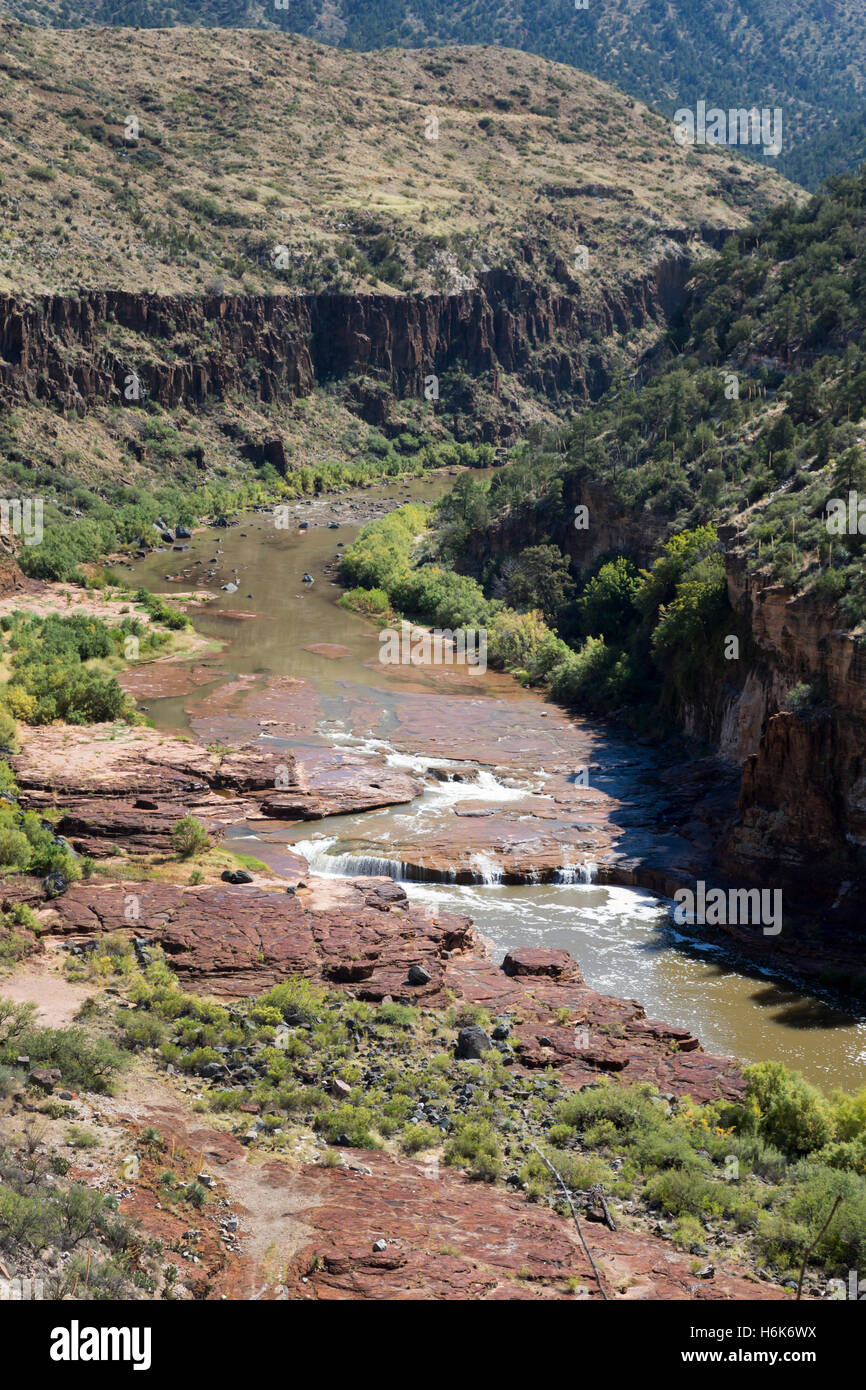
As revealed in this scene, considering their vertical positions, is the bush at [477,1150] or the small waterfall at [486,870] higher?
the small waterfall at [486,870]

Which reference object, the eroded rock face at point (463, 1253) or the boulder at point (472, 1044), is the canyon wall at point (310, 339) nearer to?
the boulder at point (472, 1044)

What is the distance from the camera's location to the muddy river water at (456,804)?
3241 centimetres

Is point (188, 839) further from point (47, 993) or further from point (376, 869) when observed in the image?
point (47, 993)

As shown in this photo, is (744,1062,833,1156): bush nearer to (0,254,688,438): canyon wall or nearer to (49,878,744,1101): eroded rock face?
(49,878,744,1101): eroded rock face

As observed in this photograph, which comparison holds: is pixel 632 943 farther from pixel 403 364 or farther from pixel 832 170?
pixel 832 170

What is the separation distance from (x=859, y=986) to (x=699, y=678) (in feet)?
60.5

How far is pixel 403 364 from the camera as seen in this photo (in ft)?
435

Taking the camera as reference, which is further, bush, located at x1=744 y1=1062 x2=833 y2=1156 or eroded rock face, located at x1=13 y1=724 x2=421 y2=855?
eroded rock face, located at x1=13 y1=724 x2=421 y2=855

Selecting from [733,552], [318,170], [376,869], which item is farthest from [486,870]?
[318,170]

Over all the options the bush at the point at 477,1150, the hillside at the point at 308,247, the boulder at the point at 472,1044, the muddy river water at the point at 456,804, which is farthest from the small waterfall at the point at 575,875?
the hillside at the point at 308,247

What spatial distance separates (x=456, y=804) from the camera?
4434cm

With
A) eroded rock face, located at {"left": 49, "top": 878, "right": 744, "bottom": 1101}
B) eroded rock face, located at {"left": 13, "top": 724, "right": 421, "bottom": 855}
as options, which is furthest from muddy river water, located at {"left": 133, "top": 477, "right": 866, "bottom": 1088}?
eroded rock face, located at {"left": 49, "top": 878, "right": 744, "bottom": 1101}

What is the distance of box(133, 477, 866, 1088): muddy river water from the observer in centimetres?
3241

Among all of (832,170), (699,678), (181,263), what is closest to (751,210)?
(832,170)
